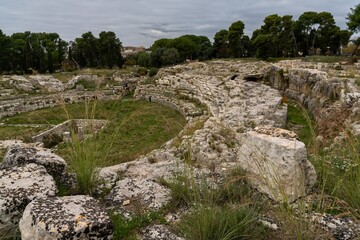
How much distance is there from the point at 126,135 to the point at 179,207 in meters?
10.7

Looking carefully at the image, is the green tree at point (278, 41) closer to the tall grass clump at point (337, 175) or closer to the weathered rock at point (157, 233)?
the tall grass clump at point (337, 175)

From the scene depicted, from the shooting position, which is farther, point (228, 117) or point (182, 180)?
point (228, 117)

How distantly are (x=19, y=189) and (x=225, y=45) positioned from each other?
177 ft

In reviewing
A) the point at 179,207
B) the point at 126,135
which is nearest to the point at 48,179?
the point at 179,207

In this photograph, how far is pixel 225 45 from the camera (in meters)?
54.6

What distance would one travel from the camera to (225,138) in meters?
7.54

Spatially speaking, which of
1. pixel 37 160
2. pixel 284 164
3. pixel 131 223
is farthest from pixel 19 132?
pixel 284 164

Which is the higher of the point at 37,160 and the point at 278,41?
the point at 278,41

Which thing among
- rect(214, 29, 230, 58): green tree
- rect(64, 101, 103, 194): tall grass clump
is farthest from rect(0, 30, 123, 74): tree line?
rect(64, 101, 103, 194): tall grass clump

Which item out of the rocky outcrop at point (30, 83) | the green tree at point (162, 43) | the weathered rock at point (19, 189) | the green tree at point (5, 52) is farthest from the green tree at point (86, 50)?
the weathered rock at point (19, 189)

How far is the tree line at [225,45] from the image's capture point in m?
41.4

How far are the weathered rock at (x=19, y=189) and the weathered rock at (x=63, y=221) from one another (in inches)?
12.4

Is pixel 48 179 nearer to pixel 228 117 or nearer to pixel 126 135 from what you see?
pixel 228 117

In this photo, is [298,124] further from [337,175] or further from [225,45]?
[225,45]
